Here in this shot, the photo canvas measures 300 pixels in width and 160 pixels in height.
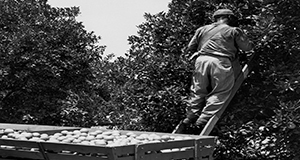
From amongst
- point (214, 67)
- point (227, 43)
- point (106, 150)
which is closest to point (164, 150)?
point (106, 150)

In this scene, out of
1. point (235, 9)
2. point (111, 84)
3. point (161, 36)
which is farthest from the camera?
point (111, 84)

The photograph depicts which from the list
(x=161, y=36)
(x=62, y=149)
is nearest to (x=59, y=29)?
(x=161, y=36)

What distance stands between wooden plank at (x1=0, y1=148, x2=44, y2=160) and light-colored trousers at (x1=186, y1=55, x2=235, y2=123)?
2.07 metres

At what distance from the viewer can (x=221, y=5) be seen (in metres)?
5.93

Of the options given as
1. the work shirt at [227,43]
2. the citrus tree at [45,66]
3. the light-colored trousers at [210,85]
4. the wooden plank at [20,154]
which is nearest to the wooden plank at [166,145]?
the wooden plank at [20,154]

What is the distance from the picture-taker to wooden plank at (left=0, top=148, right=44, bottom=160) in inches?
138

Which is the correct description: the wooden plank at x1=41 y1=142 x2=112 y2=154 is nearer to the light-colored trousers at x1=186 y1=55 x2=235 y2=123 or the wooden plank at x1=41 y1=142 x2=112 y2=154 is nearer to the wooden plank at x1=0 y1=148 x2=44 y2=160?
the wooden plank at x1=0 y1=148 x2=44 y2=160

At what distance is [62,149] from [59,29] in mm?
5434

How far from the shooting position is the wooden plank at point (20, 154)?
3.50m

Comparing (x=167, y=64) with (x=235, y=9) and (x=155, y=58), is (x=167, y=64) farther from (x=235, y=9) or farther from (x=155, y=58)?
(x=235, y=9)

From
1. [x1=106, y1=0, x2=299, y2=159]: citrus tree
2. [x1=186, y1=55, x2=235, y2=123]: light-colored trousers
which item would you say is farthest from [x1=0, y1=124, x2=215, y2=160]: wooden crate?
[x1=106, y1=0, x2=299, y2=159]: citrus tree

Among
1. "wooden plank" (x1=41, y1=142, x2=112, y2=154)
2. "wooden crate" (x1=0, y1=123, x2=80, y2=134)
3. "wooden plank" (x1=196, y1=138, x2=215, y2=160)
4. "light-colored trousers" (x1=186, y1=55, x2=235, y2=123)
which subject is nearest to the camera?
"wooden plank" (x1=41, y1=142, x2=112, y2=154)

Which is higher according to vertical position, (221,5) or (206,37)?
(221,5)

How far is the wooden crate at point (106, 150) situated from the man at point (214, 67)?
1.12 meters
